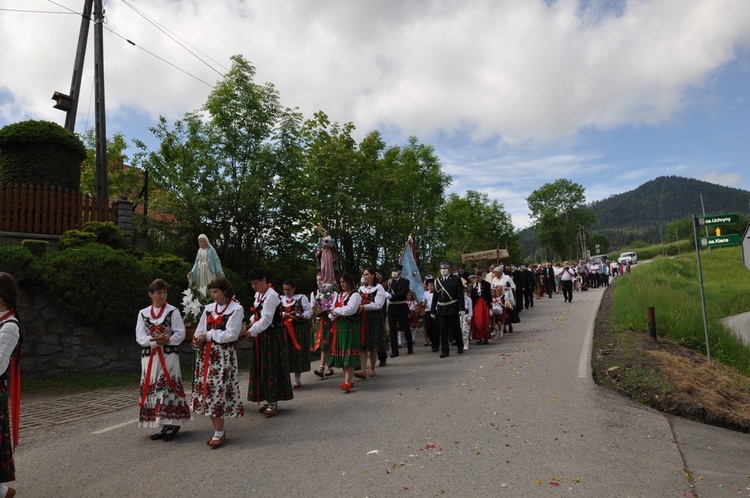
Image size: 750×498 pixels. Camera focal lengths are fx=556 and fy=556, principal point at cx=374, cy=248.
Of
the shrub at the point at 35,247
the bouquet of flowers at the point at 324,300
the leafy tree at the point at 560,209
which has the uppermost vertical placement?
the leafy tree at the point at 560,209

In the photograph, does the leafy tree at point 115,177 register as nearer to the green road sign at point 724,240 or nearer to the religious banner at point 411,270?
the religious banner at point 411,270

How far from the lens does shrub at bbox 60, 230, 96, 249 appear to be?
41.4ft

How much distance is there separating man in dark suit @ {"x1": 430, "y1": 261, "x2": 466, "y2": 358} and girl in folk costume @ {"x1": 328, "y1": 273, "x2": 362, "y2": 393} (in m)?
3.32

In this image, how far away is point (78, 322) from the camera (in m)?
11.3

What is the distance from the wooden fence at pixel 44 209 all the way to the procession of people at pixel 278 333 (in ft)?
14.1

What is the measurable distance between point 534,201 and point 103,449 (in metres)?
97.0

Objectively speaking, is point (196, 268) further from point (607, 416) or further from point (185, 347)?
point (607, 416)

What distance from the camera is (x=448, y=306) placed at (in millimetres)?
11891

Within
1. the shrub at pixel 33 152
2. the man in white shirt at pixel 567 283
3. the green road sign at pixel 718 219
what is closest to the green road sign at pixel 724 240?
the green road sign at pixel 718 219

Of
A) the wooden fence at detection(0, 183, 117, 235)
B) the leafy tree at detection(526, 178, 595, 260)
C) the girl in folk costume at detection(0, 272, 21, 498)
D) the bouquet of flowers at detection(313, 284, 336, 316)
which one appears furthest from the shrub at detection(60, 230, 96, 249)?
the leafy tree at detection(526, 178, 595, 260)

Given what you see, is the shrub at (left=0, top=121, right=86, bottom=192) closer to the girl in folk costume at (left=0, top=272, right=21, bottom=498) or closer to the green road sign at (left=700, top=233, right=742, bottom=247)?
the girl in folk costume at (left=0, top=272, right=21, bottom=498)

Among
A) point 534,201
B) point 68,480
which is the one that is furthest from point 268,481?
point 534,201

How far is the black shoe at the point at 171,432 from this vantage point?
20.5 ft

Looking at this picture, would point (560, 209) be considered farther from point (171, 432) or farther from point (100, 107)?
point (171, 432)
